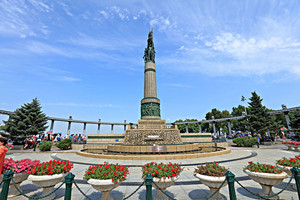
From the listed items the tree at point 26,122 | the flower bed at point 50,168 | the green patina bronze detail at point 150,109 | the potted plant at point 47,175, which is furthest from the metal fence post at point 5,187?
the tree at point 26,122

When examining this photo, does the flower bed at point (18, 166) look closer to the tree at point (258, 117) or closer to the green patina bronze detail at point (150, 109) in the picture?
the green patina bronze detail at point (150, 109)

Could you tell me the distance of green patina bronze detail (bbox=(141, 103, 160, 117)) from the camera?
77.7ft

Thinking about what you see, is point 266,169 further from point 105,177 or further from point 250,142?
point 250,142

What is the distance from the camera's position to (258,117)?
26.3 metres

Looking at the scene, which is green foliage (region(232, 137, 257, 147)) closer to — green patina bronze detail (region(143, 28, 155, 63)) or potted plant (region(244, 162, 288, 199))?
potted plant (region(244, 162, 288, 199))

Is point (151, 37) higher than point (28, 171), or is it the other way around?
point (151, 37)

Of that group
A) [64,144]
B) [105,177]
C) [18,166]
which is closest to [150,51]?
[64,144]

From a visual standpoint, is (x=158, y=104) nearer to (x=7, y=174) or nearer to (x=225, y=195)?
(x=225, y=195)

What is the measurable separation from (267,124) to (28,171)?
32.4 m

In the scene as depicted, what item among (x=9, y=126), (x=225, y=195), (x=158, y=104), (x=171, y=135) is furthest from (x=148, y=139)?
(x=9, y=126)

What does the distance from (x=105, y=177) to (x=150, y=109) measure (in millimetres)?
19565

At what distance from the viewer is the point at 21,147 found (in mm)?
19938

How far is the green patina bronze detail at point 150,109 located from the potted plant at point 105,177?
19.0 metres

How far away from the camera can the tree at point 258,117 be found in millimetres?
25547
